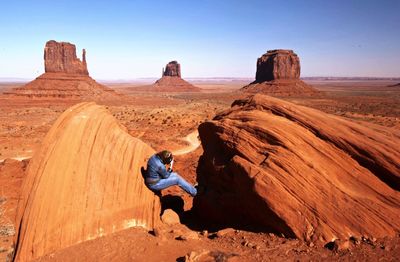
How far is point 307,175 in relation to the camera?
7266 millimetres

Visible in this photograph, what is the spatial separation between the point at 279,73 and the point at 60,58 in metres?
75.2

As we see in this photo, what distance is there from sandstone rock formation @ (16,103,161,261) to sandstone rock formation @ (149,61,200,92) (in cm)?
14027

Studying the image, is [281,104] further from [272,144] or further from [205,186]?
[205,186]

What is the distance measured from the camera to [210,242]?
727 centimetres

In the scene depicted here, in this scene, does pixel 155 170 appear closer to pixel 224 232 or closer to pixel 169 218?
pixel 169 218

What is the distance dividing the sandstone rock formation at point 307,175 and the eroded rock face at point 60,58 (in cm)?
10234

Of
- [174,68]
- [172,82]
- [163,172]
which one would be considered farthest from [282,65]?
[163,172]

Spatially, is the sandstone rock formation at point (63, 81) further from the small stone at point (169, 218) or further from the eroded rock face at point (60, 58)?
the small stone at point (169, 218)

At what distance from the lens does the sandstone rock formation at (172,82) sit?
5935 inches

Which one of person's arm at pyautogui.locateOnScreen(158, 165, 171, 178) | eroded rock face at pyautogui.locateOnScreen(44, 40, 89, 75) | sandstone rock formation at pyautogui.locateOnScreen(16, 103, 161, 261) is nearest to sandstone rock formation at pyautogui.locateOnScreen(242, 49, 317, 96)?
eroded rock face at pyautogui.locateOnScreen(44, 40, 89, 75)

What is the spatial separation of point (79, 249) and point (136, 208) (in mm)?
1767

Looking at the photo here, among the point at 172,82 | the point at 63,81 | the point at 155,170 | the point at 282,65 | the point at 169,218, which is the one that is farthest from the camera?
the point at 172,82

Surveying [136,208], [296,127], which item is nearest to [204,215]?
[136,208]

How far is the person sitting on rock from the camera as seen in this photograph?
8.61 m
